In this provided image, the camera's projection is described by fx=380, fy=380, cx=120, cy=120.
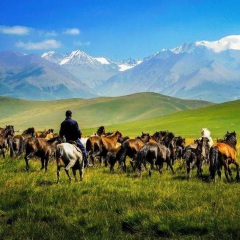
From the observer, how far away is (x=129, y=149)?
20.5 m

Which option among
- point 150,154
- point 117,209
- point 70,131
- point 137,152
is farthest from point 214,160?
point 70,131

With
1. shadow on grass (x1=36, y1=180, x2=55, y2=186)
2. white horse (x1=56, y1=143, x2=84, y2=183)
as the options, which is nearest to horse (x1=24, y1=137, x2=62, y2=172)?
shadow on grass (x1=36, y1=180, x2=55, y2=186)

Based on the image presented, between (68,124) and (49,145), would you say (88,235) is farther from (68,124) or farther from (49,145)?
(49,145)

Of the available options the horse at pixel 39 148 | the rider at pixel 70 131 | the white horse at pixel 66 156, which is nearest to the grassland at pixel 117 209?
the white horse at pixel 66 156

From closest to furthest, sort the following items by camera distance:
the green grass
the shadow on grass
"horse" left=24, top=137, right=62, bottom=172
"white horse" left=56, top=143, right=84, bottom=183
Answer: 1. the green grass
2. the shadow on grass
3. "white horse" left=56, top=143, right=84, bottom=183
4. "horse" left=24, top=137, right=62, bottom=172

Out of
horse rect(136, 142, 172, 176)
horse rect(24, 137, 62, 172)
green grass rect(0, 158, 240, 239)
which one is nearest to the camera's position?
green grass rect(0, 158, 240, 239)

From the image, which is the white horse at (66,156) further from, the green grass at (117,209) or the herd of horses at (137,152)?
the green grass at (117,209)

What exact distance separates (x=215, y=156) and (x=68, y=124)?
6.57 metres

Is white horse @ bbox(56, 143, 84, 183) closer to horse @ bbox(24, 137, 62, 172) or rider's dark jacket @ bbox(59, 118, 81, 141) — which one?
rider's dark jacket @ bbox(59, 118, 81, 141)

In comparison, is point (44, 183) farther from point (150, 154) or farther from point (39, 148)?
point (150, 154)

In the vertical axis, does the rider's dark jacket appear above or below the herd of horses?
above

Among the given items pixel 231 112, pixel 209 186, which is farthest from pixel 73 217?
pixel 231 112

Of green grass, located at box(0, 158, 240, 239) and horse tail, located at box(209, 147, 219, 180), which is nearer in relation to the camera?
green grass, located at box(0, 158, 240, 239)

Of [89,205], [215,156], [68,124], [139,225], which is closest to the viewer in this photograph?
[139,225]
